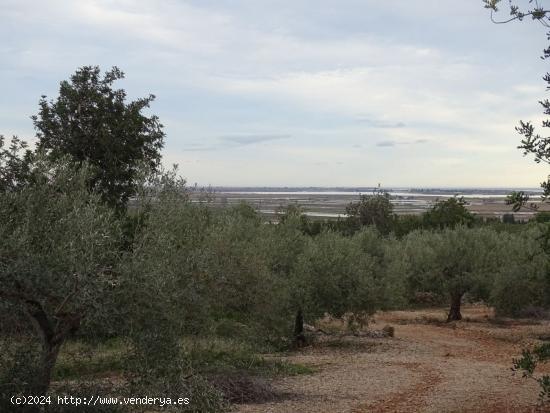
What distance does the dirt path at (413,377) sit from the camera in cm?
1140

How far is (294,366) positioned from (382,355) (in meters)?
3.96

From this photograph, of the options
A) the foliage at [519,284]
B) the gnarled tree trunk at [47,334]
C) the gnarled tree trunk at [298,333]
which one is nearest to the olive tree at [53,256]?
the gnarled tree trunk at [47,334]

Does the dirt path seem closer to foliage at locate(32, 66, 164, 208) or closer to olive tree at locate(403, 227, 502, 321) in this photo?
olive tree at locate(403, 227, 502, 321)

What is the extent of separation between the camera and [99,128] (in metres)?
21.5

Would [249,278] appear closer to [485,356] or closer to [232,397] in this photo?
[232,397]

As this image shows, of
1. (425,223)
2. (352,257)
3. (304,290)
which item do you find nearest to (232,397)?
(304,290)

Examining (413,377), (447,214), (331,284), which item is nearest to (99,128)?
(331,284)

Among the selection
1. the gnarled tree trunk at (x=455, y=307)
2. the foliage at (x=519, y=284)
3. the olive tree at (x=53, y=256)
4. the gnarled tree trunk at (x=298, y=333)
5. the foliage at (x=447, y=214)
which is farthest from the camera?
the foliage at (x=447, y=214)

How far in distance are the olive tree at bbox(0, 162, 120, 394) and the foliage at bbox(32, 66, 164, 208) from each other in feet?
45.8

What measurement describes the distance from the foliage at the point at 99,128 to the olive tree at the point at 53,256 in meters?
14.0

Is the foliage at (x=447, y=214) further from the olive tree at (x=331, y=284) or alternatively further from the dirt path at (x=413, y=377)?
the olive tree at (x=331, y=284)

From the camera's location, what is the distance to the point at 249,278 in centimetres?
1545

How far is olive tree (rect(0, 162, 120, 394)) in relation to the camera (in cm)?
590

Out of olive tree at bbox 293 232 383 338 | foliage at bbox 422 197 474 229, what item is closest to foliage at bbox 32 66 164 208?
olive tree at bbox 293 232 383 338
